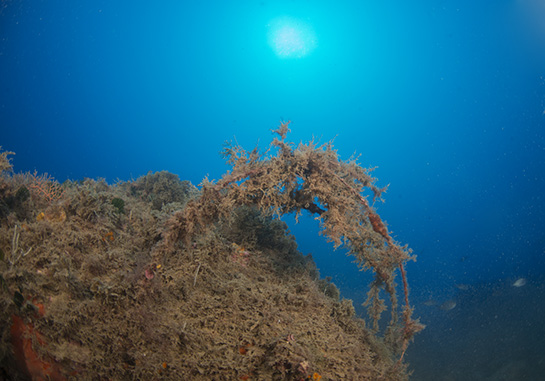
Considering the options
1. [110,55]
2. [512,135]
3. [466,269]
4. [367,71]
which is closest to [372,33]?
[367,71]

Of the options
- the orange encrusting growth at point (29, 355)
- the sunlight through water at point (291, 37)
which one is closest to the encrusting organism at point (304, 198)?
the orange encrusting growth at point (29, 355)

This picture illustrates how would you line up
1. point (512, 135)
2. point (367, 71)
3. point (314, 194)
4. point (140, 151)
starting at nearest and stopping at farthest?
1. point (314, 194)
2. point (512, 135)
3. point (367, 71)
4. point (140, 151)

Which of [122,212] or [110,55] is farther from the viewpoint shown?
[110,55]

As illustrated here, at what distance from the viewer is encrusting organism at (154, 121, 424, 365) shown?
11.2 feet

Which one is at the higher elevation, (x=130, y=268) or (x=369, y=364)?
(x=130, y=268)

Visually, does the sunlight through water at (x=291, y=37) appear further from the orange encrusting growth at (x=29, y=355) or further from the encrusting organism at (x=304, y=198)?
the orange encrusting growth at (x=29, y=355)

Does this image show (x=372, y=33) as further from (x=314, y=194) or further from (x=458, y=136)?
(x=314, y=194)

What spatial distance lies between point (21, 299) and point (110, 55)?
431ft

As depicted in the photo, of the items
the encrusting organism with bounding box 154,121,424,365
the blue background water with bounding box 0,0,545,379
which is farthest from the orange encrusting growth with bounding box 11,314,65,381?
the blue background water with bounding box 0,0,545,379

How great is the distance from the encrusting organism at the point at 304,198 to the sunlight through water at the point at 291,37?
100131 mm

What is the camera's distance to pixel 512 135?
73562 millimetres

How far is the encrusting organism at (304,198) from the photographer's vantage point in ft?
11.2

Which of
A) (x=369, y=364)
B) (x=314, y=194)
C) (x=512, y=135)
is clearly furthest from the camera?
(x=512, y=135)

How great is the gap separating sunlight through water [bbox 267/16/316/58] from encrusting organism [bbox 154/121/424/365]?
100131 mm
